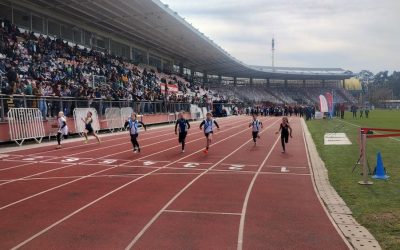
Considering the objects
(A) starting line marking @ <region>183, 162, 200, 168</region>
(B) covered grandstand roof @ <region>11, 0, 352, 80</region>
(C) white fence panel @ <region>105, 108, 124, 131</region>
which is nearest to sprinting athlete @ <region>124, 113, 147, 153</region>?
(A) starting line marking @ <region>183, 162, 200, 168</region>

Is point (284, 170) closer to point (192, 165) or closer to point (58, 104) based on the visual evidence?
point (192, 165)

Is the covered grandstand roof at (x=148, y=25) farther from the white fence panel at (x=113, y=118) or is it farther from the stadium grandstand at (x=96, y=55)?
the white fence panel at (x=113, y=118)

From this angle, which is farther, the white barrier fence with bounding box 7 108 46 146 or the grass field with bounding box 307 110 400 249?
the white barrier fence with bounding box 7 108 46 146

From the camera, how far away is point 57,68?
27094 mm

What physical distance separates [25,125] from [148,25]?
24038 mm

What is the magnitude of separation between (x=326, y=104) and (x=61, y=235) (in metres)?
32.8

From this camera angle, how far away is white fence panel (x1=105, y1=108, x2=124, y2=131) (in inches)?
1112

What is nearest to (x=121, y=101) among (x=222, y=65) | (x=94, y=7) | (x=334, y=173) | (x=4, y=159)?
(x=94, y=7)

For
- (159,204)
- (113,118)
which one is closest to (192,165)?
(159,204)

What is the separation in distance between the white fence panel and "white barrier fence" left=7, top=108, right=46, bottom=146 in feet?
23.9

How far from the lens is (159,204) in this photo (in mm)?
8500

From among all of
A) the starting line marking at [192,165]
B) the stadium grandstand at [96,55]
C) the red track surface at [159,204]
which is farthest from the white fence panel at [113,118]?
the starting line marking at [192,165]

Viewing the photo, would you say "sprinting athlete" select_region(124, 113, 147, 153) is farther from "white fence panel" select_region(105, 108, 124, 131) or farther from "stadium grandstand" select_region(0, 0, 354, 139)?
"white fence panel" select_region(105, 108, 124, 131)

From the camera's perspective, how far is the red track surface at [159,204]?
636 centimetres
